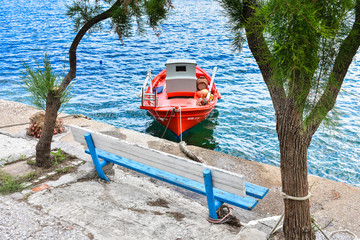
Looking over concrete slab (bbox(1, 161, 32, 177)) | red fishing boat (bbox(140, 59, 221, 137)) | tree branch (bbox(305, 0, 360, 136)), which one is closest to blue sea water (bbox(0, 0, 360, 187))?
tree branch (bbox(305, 0, 360, 136))

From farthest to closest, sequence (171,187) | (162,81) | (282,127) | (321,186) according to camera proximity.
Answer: (162,81) < (321,186) < (171,187) < (282,127)

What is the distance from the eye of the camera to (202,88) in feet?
41.4

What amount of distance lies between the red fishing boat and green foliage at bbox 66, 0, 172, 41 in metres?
5.14

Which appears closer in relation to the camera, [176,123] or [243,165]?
[243,165]

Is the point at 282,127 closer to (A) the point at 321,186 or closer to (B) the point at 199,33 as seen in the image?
(A) the point at 321,186

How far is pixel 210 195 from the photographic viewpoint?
13.4ft

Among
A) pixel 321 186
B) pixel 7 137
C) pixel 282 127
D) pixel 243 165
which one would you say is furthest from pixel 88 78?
pixel 282 127

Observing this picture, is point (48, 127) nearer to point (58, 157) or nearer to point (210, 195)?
point (58, 157)

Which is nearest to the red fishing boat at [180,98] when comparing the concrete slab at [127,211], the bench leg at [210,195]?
the concrete slab at [127,211]

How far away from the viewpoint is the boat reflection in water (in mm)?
11586

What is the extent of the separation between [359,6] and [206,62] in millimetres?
18128

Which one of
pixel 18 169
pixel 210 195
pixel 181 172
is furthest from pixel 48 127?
pixel 210 195

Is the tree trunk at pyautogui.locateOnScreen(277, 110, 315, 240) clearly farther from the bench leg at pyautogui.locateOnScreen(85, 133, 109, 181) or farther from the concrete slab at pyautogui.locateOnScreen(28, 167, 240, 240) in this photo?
the bench leg at pyautogui.locateOnScreen(85, 133, 109, 181)

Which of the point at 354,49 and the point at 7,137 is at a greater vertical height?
the point at 354,49
